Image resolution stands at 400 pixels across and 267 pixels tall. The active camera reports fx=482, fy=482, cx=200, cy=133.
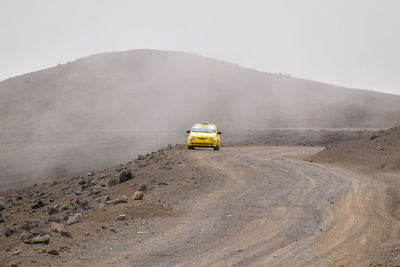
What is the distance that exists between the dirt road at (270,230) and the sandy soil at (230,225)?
0.06ft

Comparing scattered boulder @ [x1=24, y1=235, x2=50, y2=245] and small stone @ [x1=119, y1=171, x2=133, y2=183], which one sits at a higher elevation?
scattered boulder @ [x1=24, y1=235, x2=50, y2=245]

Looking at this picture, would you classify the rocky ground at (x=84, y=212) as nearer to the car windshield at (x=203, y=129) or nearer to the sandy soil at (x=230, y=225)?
the sandy soil at (x=230, y=225)

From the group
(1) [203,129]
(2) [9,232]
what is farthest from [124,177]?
(1) [203,129]

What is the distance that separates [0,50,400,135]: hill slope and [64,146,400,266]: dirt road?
69223 mm

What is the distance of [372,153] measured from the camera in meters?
26.8

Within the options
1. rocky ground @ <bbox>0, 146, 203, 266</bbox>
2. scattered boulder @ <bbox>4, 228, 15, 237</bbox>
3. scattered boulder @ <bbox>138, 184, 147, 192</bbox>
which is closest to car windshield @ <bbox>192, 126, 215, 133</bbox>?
rocky ground @ <bbox>0, 146, 203, 266</bbox>

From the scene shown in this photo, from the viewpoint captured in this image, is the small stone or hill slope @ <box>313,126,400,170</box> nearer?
the small stone

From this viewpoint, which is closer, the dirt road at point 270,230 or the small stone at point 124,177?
the dirt road at point 270,230

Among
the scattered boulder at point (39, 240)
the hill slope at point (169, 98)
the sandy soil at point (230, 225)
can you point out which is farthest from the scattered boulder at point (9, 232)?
the hill slope at point (169, 98)

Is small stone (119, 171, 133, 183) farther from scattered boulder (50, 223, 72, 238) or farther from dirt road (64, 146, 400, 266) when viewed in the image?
scattered boulder (50, 223, 72, 238)

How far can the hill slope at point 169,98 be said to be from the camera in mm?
93500

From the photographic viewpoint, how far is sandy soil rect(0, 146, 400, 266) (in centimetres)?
894

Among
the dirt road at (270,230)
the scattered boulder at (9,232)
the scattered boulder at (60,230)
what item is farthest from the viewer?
the scattered boulder at (9,232)

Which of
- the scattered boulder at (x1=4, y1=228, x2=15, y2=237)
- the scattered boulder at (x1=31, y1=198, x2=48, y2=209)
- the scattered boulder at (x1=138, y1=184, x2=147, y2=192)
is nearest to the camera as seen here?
the scattered boulder at (x1=4, y1=228, x2=15, y2=237)
